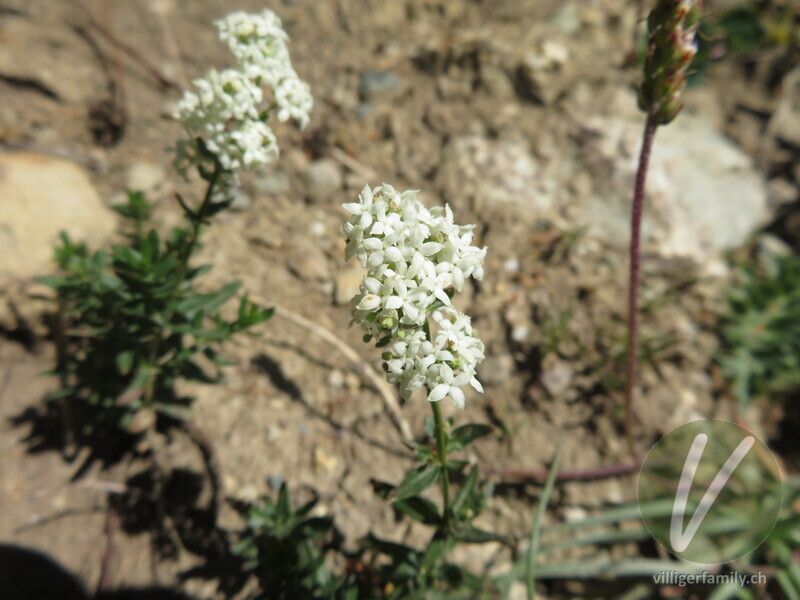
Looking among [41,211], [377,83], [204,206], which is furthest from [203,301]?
[377,83]

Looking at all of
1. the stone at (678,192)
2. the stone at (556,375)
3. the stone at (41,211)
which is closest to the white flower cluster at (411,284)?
the stone at (556,375)

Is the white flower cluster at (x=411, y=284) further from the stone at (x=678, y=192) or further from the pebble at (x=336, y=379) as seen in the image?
the stone at (x=678, y=192)

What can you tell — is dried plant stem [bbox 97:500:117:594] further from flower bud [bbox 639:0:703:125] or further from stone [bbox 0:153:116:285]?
flower bud [bbox 639:0:703:125]

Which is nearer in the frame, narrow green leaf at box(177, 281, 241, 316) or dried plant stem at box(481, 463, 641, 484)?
narrow green leaf at box(177, 281, 241, 316)

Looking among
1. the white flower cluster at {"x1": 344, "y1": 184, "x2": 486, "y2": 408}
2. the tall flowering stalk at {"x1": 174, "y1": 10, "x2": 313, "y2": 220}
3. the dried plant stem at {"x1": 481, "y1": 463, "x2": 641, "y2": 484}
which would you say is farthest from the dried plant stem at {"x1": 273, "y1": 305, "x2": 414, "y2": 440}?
the white flower cluster at {"x1": 344, "y1": 184, "x2": 486, "y2": 408}

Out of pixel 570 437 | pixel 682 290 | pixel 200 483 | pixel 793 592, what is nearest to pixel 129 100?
pixel 200 483

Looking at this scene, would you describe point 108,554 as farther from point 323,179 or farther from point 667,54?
point 667,54
